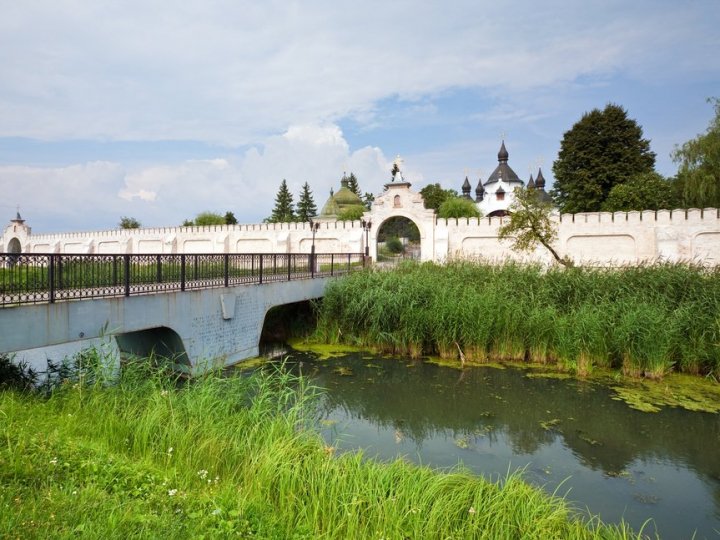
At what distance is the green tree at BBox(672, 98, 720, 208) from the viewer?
2383 cm

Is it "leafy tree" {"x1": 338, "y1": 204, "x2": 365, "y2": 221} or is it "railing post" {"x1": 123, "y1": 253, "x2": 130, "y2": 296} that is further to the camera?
"leafy tree" {"x1": 338, "y1": 204, "x2": 365, "y2": 221}

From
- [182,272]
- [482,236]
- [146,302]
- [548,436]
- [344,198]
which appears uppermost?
[344,198]

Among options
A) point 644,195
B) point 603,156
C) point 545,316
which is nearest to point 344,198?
point 603,156

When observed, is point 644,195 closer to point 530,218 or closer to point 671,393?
point 530,218

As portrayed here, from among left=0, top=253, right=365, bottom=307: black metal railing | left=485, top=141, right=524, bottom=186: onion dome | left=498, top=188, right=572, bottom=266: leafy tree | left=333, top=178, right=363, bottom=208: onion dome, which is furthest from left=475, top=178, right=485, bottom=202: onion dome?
left=0, top=253, right=365, bottom=307: black metal railing

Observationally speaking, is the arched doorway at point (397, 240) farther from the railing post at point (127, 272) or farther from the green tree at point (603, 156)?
the railing post at point (127, 272)

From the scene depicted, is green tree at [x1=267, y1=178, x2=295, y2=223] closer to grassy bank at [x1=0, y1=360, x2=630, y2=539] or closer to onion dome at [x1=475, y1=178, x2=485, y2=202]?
onion dome at [x1=475, y1=178, x2=485, y2=202]

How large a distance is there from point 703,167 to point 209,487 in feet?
97.3

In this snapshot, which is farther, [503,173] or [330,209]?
[503,173]

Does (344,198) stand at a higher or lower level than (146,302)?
higher

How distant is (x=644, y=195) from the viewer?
25.5 m

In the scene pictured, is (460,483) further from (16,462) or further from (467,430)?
(16,462)

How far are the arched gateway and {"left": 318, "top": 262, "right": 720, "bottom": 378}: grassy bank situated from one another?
10.4m

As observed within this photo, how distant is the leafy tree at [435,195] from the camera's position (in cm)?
4681
